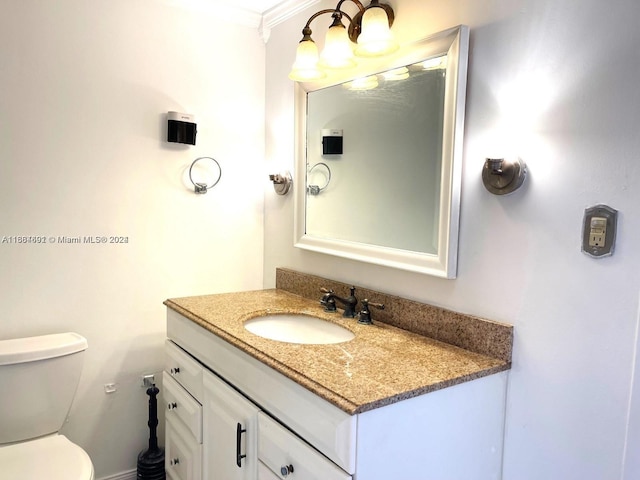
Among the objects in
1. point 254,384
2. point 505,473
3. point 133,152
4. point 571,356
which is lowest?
point 505,473

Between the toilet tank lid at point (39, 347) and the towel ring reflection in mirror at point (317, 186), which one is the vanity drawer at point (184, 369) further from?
the towel ring reflection in mirror at point (317, 186)

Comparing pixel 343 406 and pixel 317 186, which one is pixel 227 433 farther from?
pixel 317 186

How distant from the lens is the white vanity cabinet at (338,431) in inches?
40.1

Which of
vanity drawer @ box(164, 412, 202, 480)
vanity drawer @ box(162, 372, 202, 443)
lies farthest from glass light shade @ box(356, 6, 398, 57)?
vanity drawer @ box(164, 412, 202, 480)

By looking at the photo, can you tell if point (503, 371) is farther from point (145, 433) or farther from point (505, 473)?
point (145, 433)

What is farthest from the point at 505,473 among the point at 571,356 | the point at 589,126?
the point at 589,126

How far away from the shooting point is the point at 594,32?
1.06 metres

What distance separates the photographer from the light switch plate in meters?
1.04

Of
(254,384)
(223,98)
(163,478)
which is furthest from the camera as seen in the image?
(223,98)

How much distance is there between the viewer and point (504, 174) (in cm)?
123

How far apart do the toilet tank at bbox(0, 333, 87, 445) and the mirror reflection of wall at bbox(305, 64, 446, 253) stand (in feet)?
3.61

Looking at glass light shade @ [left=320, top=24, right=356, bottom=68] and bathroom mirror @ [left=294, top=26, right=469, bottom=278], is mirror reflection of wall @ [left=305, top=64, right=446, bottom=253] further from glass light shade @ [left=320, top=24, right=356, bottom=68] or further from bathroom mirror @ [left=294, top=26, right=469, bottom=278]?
glass light shade @ [left=320, top=24, right=356, bottom=68]

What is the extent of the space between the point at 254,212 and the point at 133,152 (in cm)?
65

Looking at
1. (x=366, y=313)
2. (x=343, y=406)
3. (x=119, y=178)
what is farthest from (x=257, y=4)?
(x=343, y=406)
